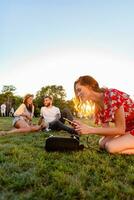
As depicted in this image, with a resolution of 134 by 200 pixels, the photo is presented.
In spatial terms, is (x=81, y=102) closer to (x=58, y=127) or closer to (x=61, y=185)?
(x=61, y=185)

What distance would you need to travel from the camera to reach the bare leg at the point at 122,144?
630cm

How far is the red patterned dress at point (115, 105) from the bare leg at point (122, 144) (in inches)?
6.0

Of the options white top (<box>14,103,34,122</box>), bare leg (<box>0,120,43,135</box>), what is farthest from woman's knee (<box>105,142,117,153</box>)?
white top (<box>14,103,34,122</box>)

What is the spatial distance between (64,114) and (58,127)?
1129mm

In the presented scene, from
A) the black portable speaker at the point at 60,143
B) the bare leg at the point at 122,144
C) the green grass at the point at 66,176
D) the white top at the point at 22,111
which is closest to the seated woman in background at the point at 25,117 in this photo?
the white top at the point at 22,111

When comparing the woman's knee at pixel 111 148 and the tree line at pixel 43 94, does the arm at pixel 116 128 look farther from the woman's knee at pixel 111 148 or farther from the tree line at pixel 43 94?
the tree line at pixel 43 94

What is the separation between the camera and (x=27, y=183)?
14.6 ft

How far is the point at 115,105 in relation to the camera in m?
6.12

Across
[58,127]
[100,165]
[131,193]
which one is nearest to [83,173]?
[100,165]

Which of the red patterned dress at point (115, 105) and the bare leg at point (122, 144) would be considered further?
the bare leg at point (122, 144)

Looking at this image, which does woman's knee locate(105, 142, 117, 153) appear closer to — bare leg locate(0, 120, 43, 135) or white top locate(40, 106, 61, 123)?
bare leg locate(0, 120, 43, 135)

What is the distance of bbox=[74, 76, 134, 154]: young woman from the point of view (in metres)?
6.11

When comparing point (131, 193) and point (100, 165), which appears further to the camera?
point (100, 165)

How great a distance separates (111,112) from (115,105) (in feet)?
0.47
